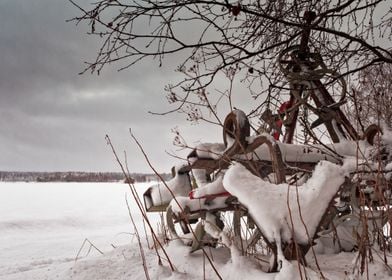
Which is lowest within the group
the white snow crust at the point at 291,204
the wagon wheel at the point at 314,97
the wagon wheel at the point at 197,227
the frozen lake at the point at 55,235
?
the frozen lake at the point at 55,235

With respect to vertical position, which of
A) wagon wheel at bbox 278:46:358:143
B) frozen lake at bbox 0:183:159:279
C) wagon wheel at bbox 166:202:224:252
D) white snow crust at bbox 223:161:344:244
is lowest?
frozen lake at bbox 0:183:159:279

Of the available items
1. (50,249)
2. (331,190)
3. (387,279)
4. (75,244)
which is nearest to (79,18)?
(331,190)

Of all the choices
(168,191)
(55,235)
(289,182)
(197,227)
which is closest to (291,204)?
(289,182)

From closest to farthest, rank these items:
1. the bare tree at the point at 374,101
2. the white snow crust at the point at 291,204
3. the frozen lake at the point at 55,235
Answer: the white snow crust at the point at 291,204 → the bare tree at the point at 374,101 → the frozen lake at the point at 55,235

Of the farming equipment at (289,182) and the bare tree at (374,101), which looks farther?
the bare tree at (374,101)

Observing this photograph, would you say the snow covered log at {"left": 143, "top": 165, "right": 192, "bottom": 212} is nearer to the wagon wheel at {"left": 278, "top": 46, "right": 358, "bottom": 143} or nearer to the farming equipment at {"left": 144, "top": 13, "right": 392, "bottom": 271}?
the farming equipment at {"left": 144, "top": 13, "right": 392, "bottom": 271}

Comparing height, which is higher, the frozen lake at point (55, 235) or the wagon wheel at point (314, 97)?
the wagon wheel at point (314, 97)

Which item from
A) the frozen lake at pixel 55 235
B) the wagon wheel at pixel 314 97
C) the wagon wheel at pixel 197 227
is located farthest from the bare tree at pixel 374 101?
the frozen lake at pixel 55 235

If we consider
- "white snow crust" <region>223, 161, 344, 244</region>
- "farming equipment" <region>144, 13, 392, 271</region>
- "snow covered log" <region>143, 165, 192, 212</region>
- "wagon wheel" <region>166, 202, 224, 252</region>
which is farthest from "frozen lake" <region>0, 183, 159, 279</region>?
"white snow crust" <region>223, 161, 344, 244</region>

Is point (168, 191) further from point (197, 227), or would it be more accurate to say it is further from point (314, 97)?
point (314, 97)

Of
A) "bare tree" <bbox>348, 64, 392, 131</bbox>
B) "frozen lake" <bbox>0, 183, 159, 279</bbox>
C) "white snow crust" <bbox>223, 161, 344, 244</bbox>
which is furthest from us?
"frozen lake" <bbox>0, 183, 159, 279</bbox>

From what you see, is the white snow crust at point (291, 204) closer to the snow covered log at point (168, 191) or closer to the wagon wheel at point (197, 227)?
the wagon wheel at point (197, 227)

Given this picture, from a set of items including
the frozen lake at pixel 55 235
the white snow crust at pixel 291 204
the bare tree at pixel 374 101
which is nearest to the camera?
the white snow crust at pixel 291 204

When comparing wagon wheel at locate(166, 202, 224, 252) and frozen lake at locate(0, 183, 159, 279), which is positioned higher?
wagon wheel at locate(166, 202, 224, 252)
